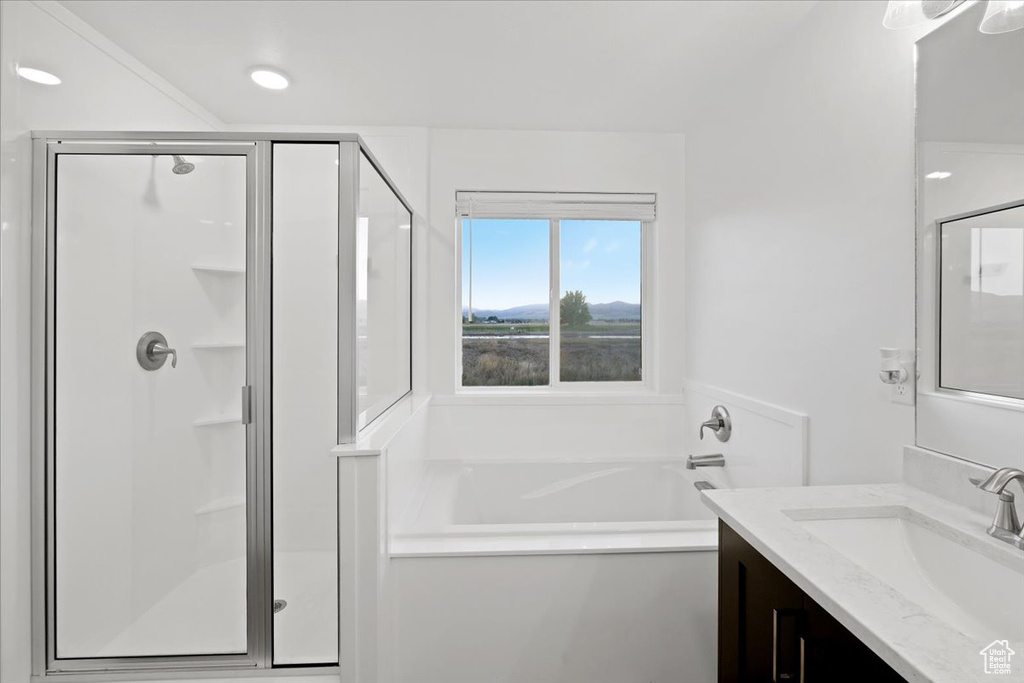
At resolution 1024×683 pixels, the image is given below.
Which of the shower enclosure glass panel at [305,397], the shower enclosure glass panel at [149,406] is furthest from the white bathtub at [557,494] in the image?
the shower enclosure glass panel at [149,406]

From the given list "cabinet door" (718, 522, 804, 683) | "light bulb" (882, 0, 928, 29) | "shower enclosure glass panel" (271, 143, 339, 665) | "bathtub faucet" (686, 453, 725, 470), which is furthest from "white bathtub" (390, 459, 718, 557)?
"light bulb" (882, 0, 928, 29)

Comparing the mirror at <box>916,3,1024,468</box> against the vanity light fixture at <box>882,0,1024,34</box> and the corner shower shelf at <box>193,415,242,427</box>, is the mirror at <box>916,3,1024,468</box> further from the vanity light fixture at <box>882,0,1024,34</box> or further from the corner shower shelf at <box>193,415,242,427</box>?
the corner shower shelf at <box>193,415,242,427</box>

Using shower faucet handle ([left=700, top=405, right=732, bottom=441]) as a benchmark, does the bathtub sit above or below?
below

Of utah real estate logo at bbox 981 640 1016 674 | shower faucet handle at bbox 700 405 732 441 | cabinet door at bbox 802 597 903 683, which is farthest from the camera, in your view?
shower faucet handle at bbox 700 405 732 441

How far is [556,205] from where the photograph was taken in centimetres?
270

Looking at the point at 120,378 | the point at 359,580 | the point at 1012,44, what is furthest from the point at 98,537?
the point at 1012,44

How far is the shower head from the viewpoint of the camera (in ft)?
5.15

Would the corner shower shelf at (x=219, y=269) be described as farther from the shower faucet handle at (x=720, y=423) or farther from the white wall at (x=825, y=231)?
the shower faucet handle at (x=720, y=423)

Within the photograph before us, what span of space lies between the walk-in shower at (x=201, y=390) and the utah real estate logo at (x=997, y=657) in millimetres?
1427

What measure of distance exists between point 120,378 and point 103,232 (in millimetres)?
480

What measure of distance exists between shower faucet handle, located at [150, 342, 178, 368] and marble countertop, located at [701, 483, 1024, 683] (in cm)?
172

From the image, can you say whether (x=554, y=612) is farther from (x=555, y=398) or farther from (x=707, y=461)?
(x=555, y=398)

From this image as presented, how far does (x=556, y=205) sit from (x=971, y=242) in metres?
1.85

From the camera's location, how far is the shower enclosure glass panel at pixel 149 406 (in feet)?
5.10
